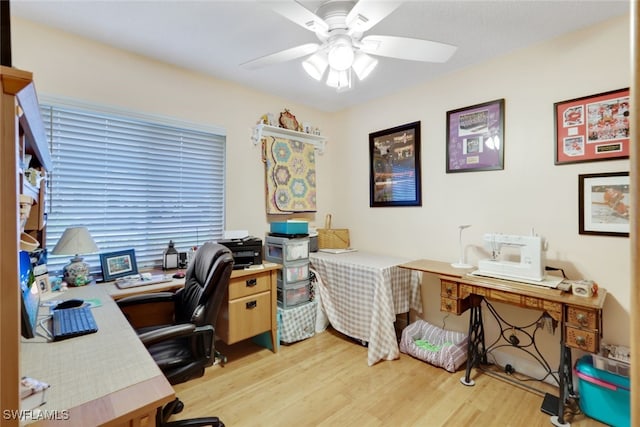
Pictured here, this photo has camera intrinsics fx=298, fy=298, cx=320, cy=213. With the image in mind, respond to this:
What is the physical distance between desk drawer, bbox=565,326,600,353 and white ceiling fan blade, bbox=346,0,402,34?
75.2 inches

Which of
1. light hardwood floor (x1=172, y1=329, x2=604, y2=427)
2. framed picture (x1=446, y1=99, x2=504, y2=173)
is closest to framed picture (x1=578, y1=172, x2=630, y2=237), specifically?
framed picture (x1=446, y1=99, x2=504, y2=173)

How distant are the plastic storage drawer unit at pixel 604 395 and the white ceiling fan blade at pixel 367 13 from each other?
2.29m

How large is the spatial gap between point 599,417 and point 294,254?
2291mm

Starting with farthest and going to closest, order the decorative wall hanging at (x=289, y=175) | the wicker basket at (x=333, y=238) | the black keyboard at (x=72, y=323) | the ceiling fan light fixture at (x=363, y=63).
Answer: the wicker basket at (x=333, y=238), the decorative wall hanging at (x=289, y=175), the ceiling fan light fixture at (x=363, y=63), the black keyboard at (x=72, y=323)

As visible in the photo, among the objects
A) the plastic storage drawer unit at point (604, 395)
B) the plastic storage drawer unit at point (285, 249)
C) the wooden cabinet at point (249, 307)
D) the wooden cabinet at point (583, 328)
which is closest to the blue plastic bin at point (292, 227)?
the plastic storage drawer unit at point (285, 249)

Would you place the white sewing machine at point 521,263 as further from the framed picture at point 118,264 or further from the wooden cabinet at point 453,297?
the framed picture at point 118,264

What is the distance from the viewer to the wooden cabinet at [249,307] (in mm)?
2328

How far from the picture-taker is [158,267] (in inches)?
98.4

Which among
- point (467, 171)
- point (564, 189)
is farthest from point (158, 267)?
point (564, 189)

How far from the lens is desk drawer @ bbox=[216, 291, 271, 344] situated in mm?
2324

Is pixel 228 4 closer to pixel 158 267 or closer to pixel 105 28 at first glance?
pixel 105 28

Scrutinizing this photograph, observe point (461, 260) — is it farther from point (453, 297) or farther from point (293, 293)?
point (293, 293)

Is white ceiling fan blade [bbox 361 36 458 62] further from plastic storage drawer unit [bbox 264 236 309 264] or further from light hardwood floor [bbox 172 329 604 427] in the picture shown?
light hardwood floor [bbox 172 329 604 427]

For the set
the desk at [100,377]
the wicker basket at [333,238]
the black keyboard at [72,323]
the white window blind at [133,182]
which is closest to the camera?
the desk at [100,377]
